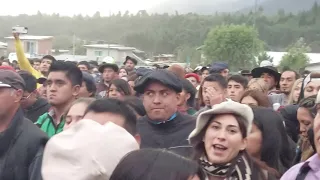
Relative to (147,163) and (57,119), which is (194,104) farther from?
(147,163)

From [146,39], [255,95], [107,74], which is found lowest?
[146,39]

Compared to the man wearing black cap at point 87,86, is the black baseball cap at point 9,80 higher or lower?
higher

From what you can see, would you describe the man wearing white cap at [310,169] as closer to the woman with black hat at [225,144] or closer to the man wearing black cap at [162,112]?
the woman with black hat at [225,144]

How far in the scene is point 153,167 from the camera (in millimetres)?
1808

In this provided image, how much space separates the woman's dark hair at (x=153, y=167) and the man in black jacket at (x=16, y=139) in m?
1.33

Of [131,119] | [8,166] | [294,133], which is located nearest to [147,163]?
[131,119]

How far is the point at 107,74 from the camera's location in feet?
29.2

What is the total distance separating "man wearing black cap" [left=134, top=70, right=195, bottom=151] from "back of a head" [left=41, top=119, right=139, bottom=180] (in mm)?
1845

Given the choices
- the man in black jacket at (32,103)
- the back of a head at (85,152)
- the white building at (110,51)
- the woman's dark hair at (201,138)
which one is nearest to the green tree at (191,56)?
the white building at (110,51)

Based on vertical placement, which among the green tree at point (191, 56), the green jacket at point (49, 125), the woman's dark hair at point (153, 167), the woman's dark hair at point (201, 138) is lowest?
A: the green tree at point (191, 56)

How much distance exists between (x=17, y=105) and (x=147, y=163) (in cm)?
190

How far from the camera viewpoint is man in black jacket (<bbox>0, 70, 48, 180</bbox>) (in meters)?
3.21

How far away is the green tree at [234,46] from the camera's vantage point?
5284 cm

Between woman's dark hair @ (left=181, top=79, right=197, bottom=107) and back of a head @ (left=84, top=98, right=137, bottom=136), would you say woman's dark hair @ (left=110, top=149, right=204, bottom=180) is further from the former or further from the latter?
woman's dark hair @ (left=181, top=79, right=197, bottom=107)
